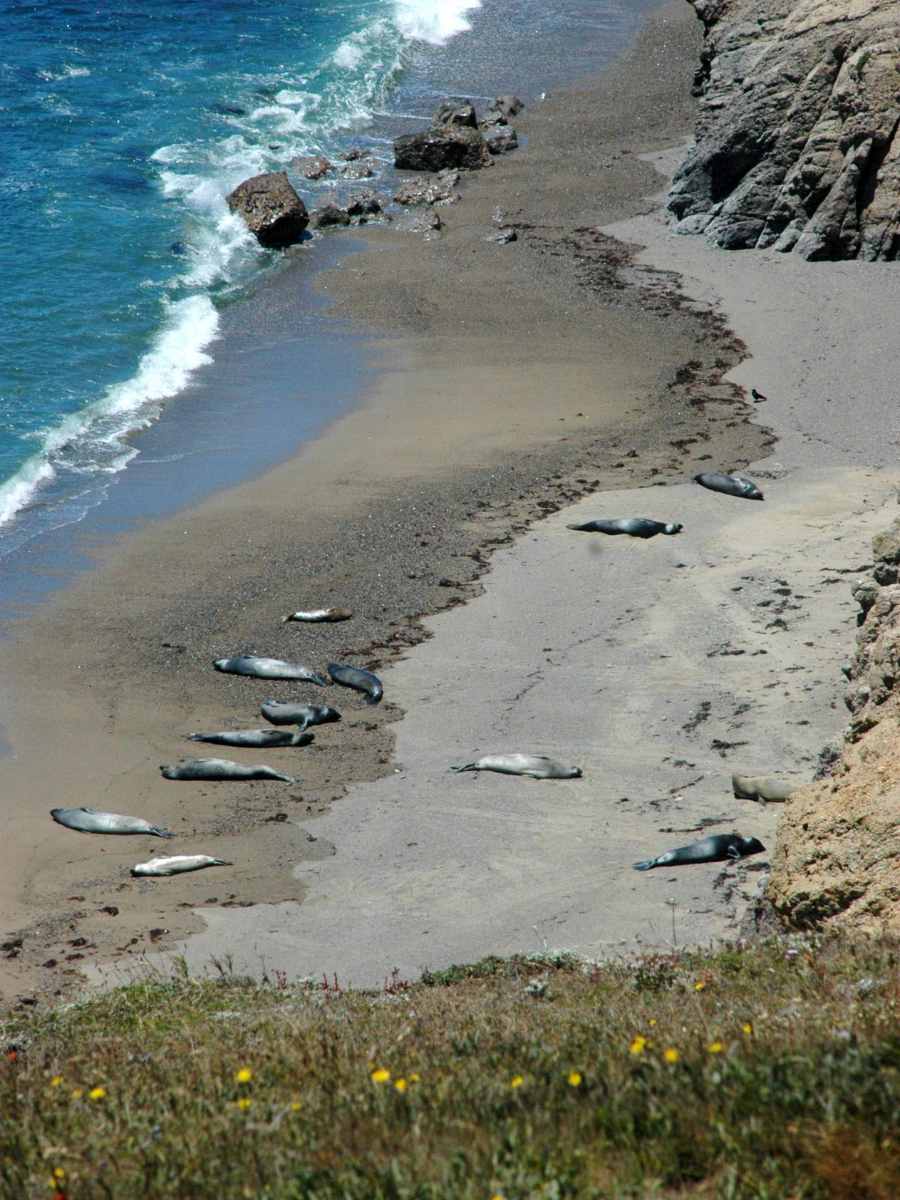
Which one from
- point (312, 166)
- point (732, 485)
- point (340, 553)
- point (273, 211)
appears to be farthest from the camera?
point (312, 166)

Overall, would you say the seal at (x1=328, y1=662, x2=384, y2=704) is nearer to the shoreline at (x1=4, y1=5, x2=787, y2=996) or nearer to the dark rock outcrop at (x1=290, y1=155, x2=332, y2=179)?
the shoreline at (x1=4, y1=5, x2=787, y2=996)

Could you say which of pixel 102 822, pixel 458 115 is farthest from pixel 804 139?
pixel 102 822

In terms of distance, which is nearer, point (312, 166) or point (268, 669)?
point (268, 669)

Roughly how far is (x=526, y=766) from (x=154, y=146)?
24.8m

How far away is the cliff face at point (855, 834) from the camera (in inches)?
296

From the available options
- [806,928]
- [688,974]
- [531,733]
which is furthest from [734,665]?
[688,974]

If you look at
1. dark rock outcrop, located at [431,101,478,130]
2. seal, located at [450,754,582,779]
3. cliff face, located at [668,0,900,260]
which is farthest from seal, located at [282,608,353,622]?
dark rock outcrop, located at [431,101,478,130]

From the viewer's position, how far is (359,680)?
1302cm

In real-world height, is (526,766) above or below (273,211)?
below

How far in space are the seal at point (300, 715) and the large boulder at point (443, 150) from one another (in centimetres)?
1971

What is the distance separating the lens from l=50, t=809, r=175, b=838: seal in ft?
36.2

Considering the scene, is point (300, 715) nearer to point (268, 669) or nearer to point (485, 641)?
point (268, 669)

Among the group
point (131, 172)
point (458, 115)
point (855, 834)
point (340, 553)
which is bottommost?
point (340, 553)

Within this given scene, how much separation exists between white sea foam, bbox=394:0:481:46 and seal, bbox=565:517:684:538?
28178mm
